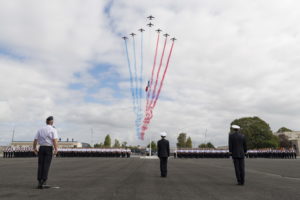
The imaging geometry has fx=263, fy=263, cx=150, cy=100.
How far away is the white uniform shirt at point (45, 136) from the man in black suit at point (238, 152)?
580 cm

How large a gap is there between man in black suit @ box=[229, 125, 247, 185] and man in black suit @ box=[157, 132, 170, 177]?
9.43 ft

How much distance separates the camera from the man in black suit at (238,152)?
8.45m

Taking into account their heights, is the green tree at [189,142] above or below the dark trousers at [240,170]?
above

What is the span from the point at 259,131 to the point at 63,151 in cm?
5728

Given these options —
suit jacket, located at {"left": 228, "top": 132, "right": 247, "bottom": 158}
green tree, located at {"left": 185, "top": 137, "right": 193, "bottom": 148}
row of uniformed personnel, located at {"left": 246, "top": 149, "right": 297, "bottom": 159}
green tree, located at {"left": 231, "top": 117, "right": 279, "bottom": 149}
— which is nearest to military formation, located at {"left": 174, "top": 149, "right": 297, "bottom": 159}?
row of uniformed personnel, located at {"left": 246, "top": 149, "right": 297, "bottom": 159}

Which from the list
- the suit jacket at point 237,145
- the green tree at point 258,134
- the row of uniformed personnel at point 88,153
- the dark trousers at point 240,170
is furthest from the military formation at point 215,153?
the dark trousers at point 240,170

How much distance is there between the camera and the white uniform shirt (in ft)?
25.2

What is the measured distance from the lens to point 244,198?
585cm

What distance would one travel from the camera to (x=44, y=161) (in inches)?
294

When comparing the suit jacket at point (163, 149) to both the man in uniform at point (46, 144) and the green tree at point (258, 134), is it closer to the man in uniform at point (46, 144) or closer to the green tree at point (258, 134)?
the man in uniform at point (46, 144)

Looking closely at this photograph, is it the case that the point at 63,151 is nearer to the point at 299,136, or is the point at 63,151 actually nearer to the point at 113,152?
the point at 113,152

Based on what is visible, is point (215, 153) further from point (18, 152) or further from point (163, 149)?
point (163, 149)

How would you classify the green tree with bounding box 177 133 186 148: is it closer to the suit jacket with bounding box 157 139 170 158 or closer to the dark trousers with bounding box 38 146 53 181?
the suit jacket with bounding box 157 139 170 158

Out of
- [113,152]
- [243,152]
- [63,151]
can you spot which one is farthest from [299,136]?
[243,152]
